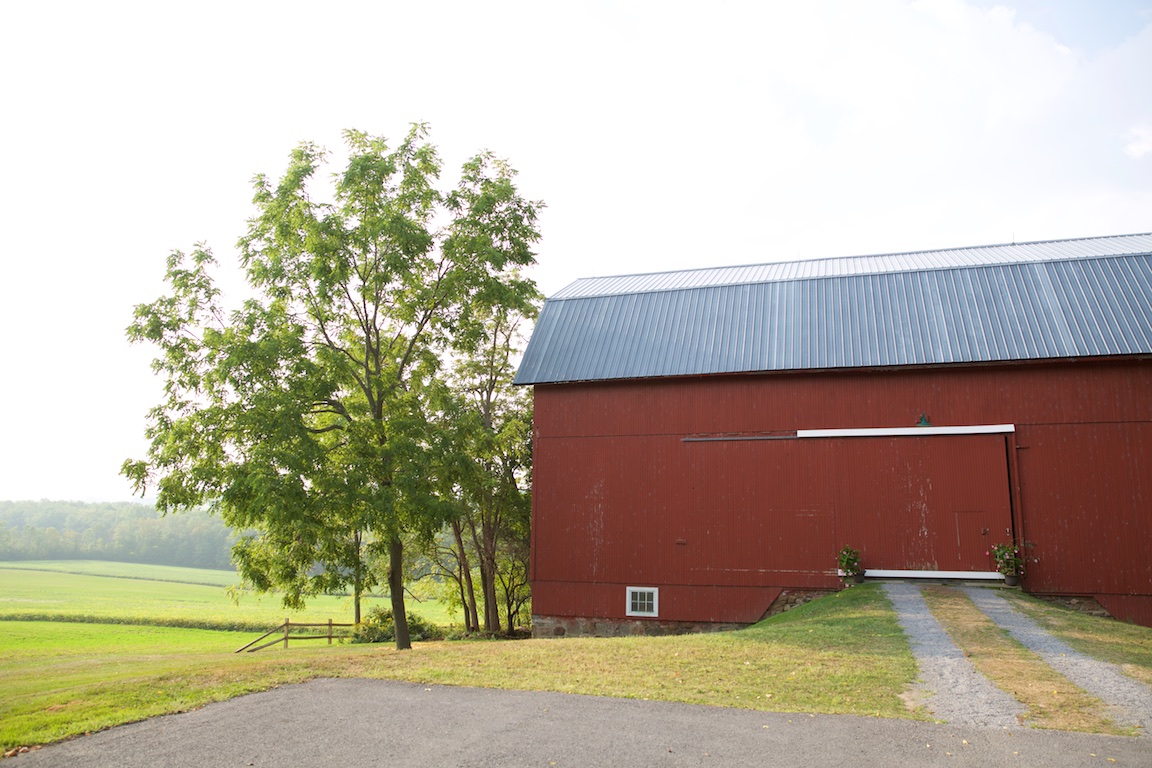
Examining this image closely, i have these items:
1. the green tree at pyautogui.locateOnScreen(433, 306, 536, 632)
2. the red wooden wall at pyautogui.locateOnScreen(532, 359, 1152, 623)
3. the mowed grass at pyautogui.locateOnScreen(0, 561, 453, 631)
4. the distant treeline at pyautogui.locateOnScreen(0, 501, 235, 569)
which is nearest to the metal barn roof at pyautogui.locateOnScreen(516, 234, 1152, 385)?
the red wooden wall at pyautogui.locateOnScreen(532, 359, 1152, 623)

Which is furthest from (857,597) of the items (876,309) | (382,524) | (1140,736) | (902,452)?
(382,524)

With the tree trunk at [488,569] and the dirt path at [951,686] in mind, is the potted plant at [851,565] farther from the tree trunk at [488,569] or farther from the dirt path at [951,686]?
the tree trunk at [488,569]

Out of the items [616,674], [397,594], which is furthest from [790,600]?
[397,594]

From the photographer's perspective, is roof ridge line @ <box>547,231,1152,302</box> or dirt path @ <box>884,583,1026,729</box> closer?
dirt path @ <box>884,583,1026,729</box>

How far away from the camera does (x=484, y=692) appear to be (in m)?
8.66

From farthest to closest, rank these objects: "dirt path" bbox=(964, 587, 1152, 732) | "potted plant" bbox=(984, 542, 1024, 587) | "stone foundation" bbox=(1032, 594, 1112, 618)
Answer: "potted plant" bbox=(984, 542, 1024, 587) → "stone foundation" bbox=(1032, 594, 1112, 618) → "dirt path" bbox=(964, 587, 1152, 732)

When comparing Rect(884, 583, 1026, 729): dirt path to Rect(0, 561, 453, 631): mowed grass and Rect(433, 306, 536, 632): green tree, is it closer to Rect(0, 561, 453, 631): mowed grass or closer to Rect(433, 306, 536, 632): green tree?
Rect(433, 306, 536, 632): green tree

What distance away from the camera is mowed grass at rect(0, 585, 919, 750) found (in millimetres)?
7973

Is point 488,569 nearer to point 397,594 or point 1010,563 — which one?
point 397,594

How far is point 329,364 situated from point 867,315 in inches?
455

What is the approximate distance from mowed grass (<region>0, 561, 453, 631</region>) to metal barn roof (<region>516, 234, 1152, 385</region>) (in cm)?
1084

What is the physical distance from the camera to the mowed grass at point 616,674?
26.2 ft

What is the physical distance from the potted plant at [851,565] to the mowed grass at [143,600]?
14071mm

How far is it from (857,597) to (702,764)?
9366 millimetres
